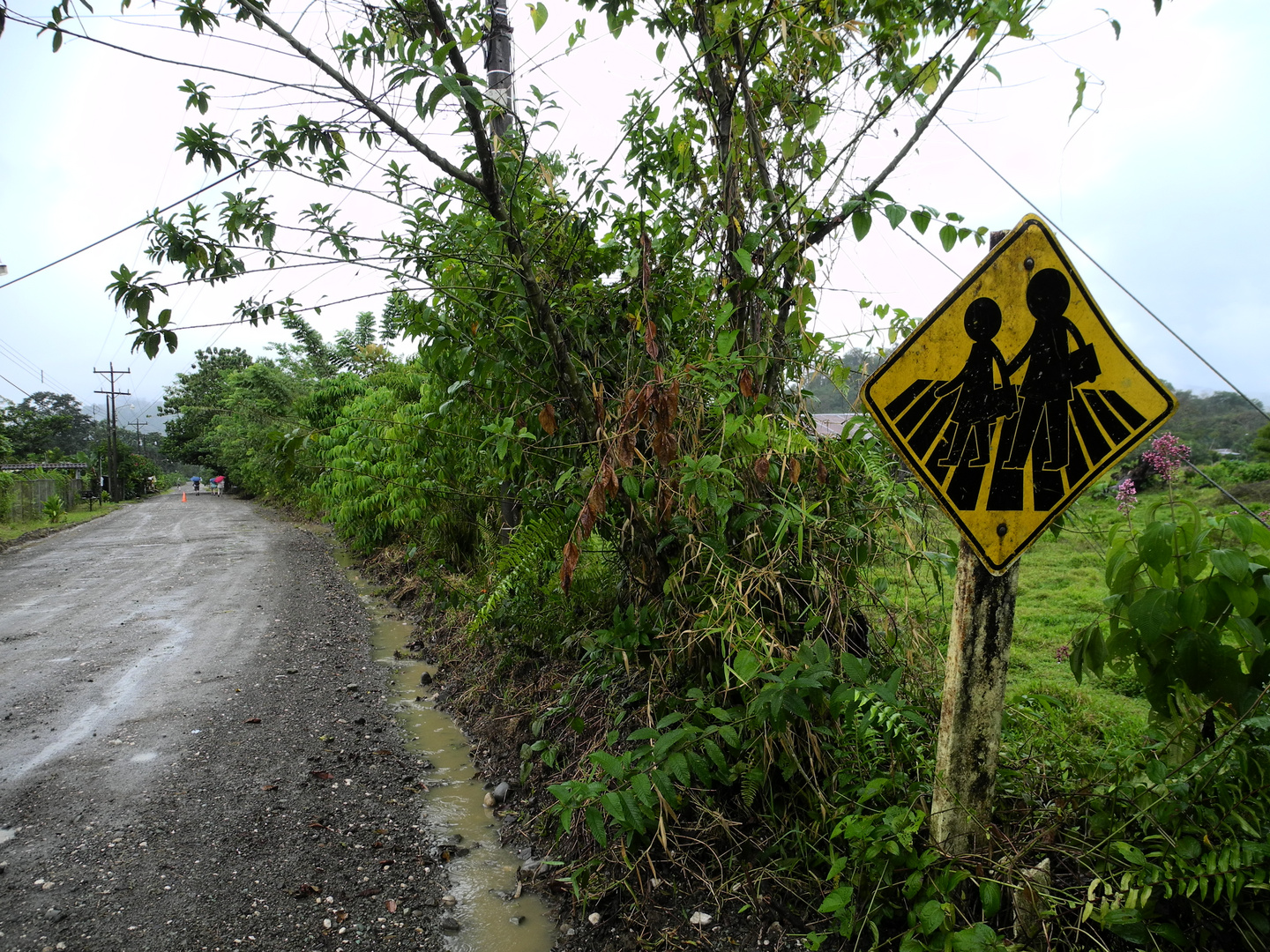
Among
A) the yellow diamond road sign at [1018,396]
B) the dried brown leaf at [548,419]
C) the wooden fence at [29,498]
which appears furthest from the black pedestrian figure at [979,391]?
the wooden fence at [29,498]

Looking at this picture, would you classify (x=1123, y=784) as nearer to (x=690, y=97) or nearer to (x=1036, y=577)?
(x=690, y=97)

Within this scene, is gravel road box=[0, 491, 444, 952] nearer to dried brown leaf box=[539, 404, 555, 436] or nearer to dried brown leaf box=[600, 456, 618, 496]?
dried brown leaf box=[600, 456, 618, 496]

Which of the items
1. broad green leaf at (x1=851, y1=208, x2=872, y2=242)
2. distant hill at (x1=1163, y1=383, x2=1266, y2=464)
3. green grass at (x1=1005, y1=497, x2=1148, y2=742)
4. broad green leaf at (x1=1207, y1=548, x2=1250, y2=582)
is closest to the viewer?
broad green leaf at (x1=1207, y1=548, x2=1250, y2=582)

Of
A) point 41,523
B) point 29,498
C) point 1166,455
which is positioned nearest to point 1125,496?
point 1166,455

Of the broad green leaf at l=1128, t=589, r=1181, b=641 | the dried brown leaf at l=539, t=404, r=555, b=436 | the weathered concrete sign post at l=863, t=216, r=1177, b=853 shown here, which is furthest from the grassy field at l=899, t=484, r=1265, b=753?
the dried brown leaf at l=539, t=404, r=555, b=436

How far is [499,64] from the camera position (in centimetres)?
549

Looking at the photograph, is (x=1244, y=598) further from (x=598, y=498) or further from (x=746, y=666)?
(x=598, y=498)

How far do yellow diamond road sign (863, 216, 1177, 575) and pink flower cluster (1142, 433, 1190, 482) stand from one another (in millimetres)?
772

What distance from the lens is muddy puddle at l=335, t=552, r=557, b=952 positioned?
2.59 m

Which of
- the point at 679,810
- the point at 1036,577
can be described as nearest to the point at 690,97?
the point at 679,810

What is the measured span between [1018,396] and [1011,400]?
2 cm

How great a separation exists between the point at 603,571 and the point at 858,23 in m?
2.89

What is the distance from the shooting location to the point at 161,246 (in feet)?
9.02

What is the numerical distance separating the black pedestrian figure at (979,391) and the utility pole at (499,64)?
202 centimetres
